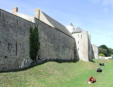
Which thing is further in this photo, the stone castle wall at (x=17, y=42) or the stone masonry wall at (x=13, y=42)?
the stone castle wall at (x=17, y=42)

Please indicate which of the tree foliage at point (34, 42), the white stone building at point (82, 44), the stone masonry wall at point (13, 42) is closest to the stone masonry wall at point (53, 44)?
the tree foliage at point (34, 42)

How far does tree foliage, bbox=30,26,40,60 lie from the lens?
3309 cm

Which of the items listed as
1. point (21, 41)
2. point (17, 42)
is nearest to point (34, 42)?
point (21, 41)

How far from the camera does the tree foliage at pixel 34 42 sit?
33.1 meters

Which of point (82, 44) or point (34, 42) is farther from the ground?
point (82, 44)

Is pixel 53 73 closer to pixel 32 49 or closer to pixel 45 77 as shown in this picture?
pixel 45 77

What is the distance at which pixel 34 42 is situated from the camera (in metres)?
33.7

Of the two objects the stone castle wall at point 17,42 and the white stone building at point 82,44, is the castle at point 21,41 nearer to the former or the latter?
the stone castle wall at point 17,42

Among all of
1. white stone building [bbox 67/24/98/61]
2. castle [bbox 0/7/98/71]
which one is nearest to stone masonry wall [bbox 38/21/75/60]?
castle [bbox 0/7/98/71]

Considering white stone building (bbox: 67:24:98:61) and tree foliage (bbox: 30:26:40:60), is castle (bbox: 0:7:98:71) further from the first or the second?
white stone building (bbox: 67:24:98:61)

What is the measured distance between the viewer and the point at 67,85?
81.4 feet

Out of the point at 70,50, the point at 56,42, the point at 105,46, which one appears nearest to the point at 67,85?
the point at 56,42

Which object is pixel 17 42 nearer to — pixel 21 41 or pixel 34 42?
pixel 21 41

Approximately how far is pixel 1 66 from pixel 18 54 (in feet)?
14.6
